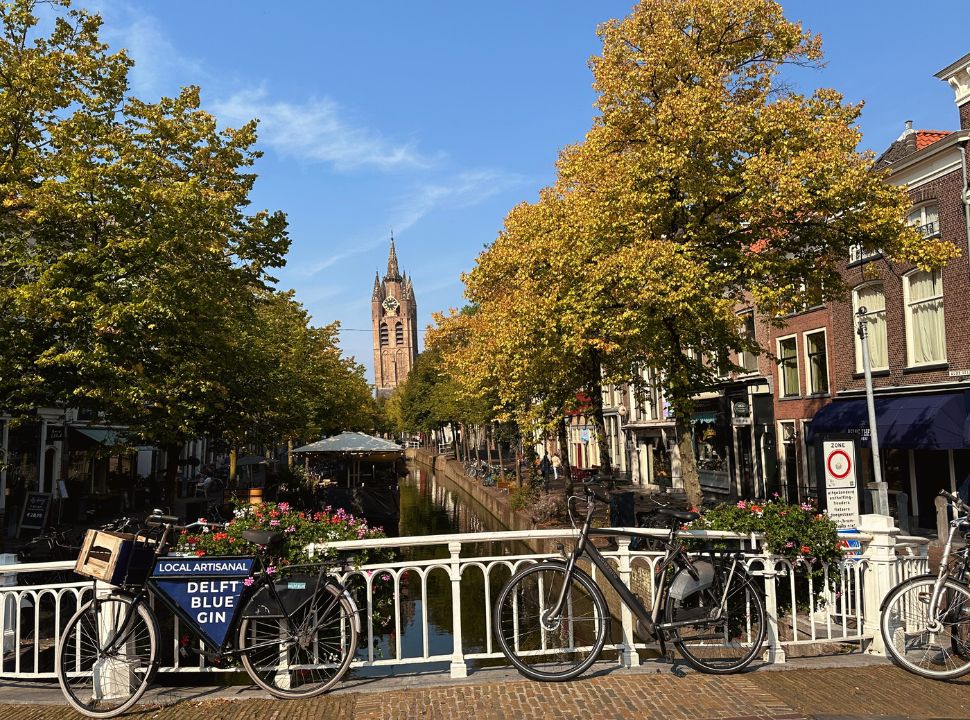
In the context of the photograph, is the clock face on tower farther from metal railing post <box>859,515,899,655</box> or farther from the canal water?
metal railing post <box>859,515,899,655</box>

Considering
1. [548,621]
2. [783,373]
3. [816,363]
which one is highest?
[816,363]

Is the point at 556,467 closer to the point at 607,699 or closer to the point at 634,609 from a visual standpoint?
the point at 634,609

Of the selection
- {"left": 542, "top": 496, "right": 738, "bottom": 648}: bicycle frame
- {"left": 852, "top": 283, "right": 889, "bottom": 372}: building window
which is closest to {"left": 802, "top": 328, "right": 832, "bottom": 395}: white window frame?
{"left": 852, "top": 283, "right": 889, "bottom": 372}: building window

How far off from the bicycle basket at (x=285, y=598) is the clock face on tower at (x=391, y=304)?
15931cm

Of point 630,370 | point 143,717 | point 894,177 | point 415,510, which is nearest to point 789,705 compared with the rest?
point 143,717

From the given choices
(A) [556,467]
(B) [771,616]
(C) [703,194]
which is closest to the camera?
(B) [771,616]

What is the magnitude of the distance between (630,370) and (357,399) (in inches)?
1237

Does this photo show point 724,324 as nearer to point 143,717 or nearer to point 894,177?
point 894,177

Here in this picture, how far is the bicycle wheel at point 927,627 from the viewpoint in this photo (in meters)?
5.75

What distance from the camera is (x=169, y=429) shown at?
1602 cm

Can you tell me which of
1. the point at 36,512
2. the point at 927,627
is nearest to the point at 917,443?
the point at 927,627

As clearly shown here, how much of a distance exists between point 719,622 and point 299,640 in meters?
3.31

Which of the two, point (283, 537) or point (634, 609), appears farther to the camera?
point (283, 537)

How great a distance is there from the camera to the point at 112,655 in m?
5.48
